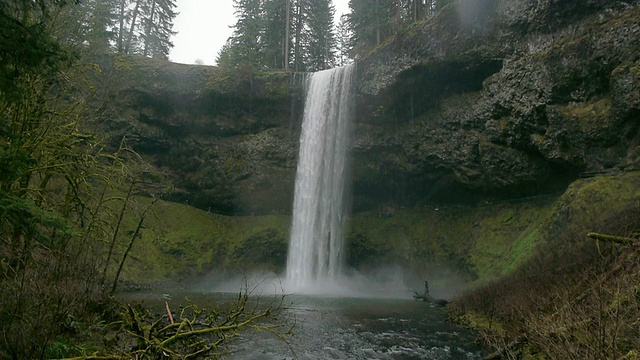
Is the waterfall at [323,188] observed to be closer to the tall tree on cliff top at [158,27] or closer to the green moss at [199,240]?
the green moss at [199,240]

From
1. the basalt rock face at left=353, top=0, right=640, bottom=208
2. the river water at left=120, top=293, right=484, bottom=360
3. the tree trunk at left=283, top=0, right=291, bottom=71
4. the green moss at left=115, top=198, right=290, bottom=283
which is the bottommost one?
the river water at left=120, top=293, right=484, bottom=360

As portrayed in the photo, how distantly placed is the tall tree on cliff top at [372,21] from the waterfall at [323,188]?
6.09 m

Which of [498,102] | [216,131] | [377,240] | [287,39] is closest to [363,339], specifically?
[498,102]

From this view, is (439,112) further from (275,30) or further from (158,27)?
(158,27)

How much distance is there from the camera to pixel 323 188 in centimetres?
2789

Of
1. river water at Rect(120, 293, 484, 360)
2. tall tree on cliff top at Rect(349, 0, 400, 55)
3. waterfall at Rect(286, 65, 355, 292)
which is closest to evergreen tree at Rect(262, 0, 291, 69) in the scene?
tall tree on cliff top at Rect(349, 0, 400, 55)

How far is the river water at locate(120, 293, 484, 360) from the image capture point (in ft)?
30.3

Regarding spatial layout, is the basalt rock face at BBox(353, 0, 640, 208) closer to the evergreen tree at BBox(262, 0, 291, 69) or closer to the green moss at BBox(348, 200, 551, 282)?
the green moss at BBox(348, 200, 551, 282)

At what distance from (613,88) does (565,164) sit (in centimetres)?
435

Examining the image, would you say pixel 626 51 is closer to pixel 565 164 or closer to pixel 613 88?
pixel 613 88

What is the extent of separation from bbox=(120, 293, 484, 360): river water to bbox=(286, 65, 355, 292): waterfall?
11442mm

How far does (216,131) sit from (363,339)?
77.6 ft

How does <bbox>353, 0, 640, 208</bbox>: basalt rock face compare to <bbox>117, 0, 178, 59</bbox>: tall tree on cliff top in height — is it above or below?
below

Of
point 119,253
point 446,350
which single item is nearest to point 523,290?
point 446,350
